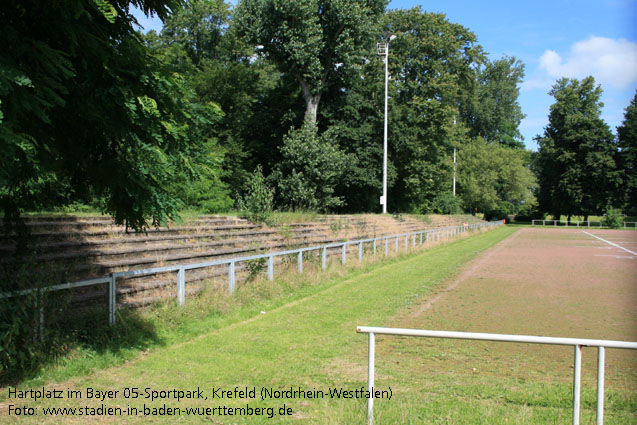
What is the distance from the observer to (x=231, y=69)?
4053 centimetres

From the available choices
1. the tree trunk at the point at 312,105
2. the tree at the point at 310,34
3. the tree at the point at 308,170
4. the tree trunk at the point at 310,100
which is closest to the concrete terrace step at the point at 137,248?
the tree at the point at 308,170

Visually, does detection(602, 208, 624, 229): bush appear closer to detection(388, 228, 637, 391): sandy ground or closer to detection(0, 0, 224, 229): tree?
detection(388, 228, 637, 391): sandy ground

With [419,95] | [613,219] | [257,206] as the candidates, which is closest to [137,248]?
[257,206]

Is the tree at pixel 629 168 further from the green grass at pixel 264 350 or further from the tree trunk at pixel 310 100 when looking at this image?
the green grass at pixel 264 350

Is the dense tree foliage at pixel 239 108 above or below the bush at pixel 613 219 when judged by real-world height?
above

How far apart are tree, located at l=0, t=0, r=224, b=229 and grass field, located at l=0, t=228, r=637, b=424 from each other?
224 centimetres

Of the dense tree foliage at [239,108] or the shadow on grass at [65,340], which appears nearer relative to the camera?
the dense tree foliage at [239,108]

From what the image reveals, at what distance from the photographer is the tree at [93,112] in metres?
4.87

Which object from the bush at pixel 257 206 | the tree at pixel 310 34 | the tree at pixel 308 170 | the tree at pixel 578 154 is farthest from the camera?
the tree at pixel 578 154

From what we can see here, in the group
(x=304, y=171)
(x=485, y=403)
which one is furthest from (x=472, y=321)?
(x=304, y=171)

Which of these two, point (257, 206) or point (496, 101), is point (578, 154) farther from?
point (257, 206)

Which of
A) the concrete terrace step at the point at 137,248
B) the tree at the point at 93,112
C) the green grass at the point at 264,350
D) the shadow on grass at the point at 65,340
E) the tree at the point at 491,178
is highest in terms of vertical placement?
the tree at the point at 491,178

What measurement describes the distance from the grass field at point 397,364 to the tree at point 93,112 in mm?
2243

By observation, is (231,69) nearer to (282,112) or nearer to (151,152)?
(282,112)
